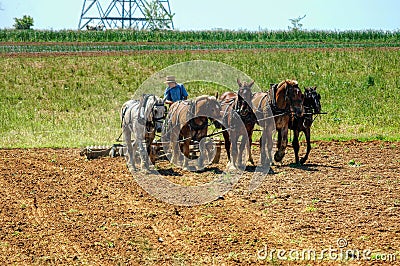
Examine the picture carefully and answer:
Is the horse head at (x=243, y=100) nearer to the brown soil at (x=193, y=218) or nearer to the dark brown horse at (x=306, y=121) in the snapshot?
the brown soil at (x=193, y=218)

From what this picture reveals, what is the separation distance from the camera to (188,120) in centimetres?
1502

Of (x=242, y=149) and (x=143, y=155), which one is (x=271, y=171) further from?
(x=143, y=155)

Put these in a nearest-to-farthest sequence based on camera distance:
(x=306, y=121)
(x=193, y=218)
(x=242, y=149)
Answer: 1. (x=193, y=218)
2. (x=242, y=149)
3. (x=306, y=121)

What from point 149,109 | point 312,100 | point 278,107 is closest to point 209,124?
point 149,109

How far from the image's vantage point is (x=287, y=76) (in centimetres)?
3784

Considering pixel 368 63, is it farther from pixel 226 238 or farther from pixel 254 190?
pixel 226 238

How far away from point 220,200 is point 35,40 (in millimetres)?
42875

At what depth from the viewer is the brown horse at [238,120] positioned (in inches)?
606

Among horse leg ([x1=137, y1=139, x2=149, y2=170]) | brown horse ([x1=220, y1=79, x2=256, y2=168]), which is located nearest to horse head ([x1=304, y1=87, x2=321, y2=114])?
brown horse ([x1=220, y1=79, x2=256, y2=168])

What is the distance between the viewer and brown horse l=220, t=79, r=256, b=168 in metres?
15.4

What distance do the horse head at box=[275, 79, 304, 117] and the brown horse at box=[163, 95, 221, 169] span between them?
1.51 meters

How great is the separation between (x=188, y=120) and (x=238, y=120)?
1.13 m

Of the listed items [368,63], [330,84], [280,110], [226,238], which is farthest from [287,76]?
[226,238]

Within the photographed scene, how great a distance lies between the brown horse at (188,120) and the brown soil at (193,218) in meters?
0.75
